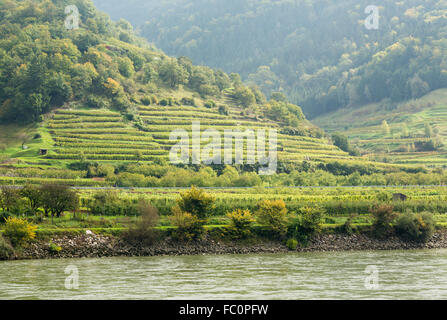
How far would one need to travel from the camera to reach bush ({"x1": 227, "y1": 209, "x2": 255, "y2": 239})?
6512cm

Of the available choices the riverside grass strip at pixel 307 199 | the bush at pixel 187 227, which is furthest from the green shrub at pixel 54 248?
the riverside grass strip at pixel 307 199

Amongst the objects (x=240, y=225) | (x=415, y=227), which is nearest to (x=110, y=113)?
(x=240, y=225)


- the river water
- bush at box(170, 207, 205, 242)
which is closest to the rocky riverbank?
bush at box(170, 207, 205, 242)

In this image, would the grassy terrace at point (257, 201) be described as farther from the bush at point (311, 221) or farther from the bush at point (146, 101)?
the bush at point (146, 101)

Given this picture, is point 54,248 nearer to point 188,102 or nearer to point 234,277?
point 234,277

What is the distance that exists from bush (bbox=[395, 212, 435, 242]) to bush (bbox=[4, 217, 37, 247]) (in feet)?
133

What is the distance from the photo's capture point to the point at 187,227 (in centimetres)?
6331

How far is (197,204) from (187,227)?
3.75m

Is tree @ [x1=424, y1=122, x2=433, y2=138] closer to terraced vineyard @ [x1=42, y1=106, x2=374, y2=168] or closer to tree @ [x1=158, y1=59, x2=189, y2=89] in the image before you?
terraced vineyard @ [x1=42, y1=106, x2=374, y2=168]

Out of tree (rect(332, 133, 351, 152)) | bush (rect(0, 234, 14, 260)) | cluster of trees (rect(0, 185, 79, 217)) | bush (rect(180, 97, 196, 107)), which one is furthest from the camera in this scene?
tree (rect(332, 133, 351, 152))

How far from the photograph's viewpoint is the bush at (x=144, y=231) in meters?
61.6

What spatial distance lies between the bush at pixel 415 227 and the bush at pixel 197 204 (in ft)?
73.1

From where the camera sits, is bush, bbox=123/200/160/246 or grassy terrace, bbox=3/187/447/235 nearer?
bush, bbox=123/200/160/246
